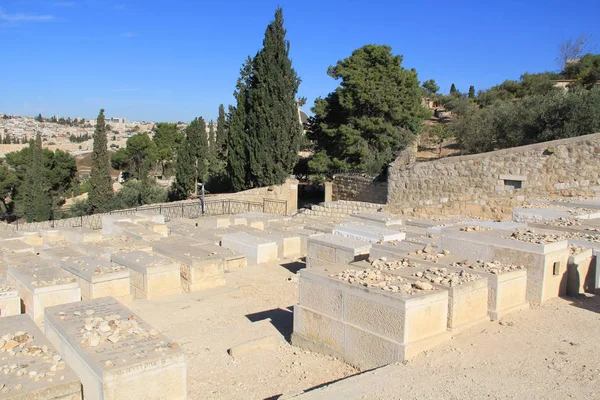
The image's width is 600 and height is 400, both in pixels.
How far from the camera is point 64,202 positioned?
116 feet

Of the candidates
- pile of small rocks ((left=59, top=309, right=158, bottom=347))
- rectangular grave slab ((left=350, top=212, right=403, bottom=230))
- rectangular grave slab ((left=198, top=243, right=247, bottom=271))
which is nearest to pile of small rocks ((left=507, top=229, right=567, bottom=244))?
rectangular grave slab ((left=350, top=212, right=403, bottom=230))

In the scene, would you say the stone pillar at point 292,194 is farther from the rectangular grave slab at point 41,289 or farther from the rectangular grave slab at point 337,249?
the rectangular grave slab at point 41,289

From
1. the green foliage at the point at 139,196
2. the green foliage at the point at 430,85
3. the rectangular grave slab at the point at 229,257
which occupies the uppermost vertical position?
the green foliage at the point at 430,85

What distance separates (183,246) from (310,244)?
214 centimetres

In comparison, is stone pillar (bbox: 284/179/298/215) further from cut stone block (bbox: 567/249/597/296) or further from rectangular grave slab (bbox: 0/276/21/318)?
rectangular grave slab (bbox: 0/276/21/318)

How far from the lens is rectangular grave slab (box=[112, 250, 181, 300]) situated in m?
6.46

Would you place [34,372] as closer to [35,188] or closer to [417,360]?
[417,360]

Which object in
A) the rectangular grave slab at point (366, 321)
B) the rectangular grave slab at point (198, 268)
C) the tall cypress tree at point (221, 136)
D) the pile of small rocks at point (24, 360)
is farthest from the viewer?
the tall cypress tree at point (221, 136)

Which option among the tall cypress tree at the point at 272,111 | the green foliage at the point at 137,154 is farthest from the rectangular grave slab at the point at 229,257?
the green foliage at the point at 137,154

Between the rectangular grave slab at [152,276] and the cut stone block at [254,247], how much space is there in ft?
6.61

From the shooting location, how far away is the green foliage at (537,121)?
14336 mm

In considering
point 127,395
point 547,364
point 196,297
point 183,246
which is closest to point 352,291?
point 547,364

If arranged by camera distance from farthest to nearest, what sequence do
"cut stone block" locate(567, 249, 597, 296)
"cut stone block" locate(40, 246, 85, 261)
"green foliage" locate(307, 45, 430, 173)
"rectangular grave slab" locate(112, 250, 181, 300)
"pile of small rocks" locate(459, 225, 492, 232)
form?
"green foliage" locate(307, 45, 430, 173), "cut stone block" locate(40, 246, 85, 261), "rectangular grave slab" locate(112, 250, 181, 300), "pile of small rocks" locate(459, 225, 492, 232), "cut stone block" locate(567, 249, 597, 296)

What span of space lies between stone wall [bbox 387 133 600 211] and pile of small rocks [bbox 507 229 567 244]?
6043mm
